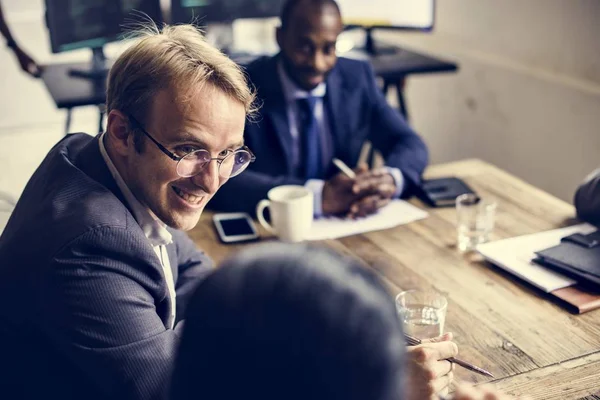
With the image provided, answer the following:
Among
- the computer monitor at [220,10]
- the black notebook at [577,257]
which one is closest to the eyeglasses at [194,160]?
the black notebook at [577,257]

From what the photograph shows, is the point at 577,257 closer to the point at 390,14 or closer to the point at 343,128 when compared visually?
the point at 343,128

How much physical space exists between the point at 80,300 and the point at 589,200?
3.95ft

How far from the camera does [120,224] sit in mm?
1134

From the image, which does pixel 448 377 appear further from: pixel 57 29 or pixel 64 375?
pixel 57 29

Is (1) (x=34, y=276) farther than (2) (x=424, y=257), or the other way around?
(2) (x=424, y=257)

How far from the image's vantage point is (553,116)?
3117 mm

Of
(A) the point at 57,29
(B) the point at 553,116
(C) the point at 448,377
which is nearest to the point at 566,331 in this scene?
(C) the point at 448,377

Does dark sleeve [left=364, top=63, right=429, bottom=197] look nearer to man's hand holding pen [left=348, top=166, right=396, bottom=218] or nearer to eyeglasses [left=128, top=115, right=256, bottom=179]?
man's hand holding pen [left=348, top=166, right=396, bottom=218]

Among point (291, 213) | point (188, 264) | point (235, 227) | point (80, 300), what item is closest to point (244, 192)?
point (235, 227)

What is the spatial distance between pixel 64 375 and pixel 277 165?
4.01 feet

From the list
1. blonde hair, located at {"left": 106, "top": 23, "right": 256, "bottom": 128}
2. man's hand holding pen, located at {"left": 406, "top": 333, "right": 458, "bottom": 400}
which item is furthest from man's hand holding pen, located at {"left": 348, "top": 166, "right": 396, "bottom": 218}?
man's hand holding pen, located at {"left": 406, "top": 333, "right": 458, "bottom": 400}

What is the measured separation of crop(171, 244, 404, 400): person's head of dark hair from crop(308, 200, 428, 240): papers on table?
1.22m

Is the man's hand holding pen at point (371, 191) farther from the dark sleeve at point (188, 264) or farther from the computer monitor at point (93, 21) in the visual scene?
the computer monitor at point (93, 21)

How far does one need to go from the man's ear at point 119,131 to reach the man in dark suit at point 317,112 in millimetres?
768
